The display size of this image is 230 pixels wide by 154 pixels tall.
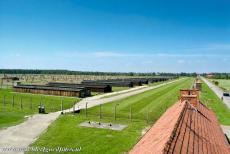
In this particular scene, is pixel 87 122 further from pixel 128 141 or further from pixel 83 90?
pixel 83 90

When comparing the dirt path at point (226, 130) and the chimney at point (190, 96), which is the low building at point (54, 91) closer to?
the dirt path at point (226, 130)

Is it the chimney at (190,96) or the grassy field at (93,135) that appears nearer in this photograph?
the chimney at (190,96)

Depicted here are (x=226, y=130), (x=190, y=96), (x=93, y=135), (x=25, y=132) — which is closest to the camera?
(x=190, y=96)

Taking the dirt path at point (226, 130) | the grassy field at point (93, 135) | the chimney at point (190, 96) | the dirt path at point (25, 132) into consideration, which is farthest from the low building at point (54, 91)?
the chimney at point (190, 96)

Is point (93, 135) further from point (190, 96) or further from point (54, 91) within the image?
point (54, 91)

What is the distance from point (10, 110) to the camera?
35.8m

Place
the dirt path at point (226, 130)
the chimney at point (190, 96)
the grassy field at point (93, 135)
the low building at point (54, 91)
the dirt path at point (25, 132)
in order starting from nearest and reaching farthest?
the chimney at point (190, 96) < the grassy field at point (93, 135) < the dirt path at point (25, 132) < the dirt path at point (226, 130) < the low building at point (54, 91)

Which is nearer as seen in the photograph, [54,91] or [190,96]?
[190,96]

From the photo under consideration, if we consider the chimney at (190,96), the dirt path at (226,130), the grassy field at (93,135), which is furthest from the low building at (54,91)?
the chimney at (190,96)

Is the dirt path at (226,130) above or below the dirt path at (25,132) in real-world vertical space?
below

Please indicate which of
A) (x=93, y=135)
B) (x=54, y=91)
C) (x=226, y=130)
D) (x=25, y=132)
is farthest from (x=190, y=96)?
(x=54, y=91)

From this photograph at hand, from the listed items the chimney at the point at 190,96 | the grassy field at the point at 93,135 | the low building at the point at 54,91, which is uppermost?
the chimney at the point at 190,96

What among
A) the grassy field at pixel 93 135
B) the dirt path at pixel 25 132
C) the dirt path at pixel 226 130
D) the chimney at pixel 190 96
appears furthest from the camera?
the dirt path at pixel 226 130

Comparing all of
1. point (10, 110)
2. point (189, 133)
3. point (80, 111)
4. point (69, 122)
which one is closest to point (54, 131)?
point (69, 122)
